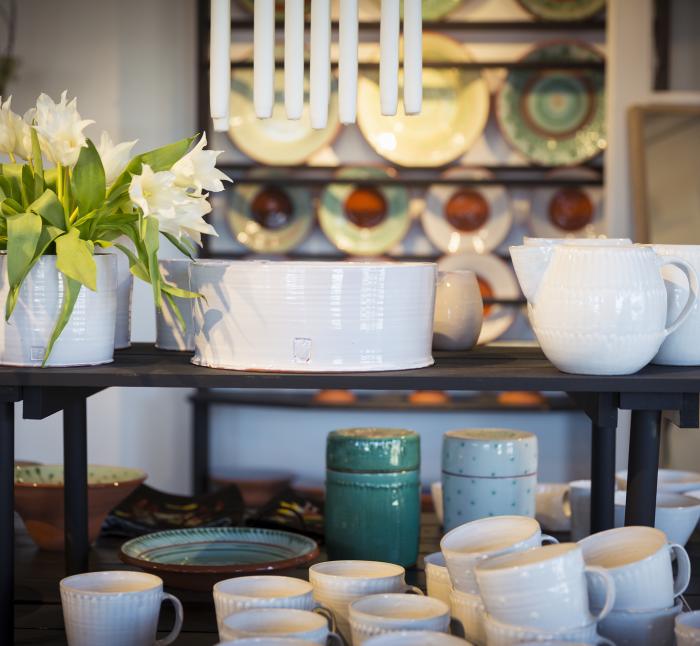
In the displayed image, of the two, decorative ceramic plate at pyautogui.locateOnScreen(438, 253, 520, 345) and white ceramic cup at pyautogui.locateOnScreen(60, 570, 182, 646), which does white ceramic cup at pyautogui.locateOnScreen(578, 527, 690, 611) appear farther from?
decorative ceramic plate at pyautogui.locateOnScreen(438, 253, 520, 345)

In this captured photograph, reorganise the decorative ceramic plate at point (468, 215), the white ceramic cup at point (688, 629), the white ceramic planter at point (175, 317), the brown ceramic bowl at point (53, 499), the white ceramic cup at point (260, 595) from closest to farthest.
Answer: the white ceramic cup at point (688, 629) → the white ceramic cup at point (260, 595) → the white ceramic planter at point (175, 317) → the brown ceramic bowl at point (53, 499) → the decorative ceramic plate at point (468, 215)

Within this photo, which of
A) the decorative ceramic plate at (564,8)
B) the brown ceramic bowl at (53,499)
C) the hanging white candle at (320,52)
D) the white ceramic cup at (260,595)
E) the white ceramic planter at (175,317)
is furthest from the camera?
the decorative ceramic plate at (564,8)

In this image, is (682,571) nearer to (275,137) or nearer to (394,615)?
(394,615)

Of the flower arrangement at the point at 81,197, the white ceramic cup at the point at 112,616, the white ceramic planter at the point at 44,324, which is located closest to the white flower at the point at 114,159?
the flower arrangement at the point at 81,197

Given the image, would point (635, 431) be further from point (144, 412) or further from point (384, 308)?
point (144, 412)

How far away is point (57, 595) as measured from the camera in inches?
56.2

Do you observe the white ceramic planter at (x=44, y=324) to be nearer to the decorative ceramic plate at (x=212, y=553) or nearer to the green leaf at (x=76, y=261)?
the green leaf at (x=76, y=261)

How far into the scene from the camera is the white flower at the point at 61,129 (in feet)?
4.07

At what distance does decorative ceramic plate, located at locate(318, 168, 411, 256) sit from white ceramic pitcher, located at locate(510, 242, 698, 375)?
2729 mm

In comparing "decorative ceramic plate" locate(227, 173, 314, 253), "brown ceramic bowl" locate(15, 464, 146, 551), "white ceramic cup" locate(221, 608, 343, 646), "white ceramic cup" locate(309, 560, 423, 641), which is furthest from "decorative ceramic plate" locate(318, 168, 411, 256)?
"white ceramic cup" locate(221, 608, 343, 646)

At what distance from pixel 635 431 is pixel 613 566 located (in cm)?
21

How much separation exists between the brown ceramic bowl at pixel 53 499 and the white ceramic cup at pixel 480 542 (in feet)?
2.27

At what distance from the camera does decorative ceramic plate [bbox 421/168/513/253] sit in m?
3.95

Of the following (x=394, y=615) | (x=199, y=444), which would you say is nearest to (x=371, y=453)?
(x=394, y=615)
